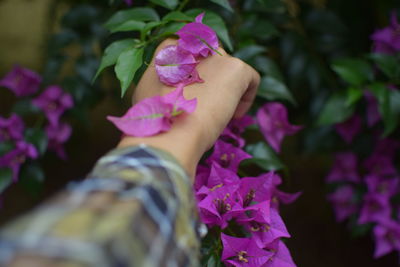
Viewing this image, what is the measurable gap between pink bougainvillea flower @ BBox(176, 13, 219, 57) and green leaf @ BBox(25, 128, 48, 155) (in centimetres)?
51

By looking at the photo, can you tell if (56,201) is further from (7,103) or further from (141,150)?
(7,103)

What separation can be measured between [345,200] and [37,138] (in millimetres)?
713

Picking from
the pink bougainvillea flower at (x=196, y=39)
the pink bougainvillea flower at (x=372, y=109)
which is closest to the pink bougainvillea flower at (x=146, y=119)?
the pink bougainvillea flower at (x=196, y=39)

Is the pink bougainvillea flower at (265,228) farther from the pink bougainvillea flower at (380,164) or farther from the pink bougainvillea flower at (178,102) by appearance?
the pink bougainvillea flower at (380,164)

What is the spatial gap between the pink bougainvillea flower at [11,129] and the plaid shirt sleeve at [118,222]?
64 cm

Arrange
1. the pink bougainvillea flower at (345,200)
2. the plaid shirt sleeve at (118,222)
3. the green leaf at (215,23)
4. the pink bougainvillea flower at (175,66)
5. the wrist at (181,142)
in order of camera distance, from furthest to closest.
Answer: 1. the pink bougainvillea flower at (345,200)
2. the green leaf at (215,23)
3. the pink bougainvillea flower at (175,66)
4. the wrist at (181,142)
5. the plaid shirt sleeve at (118,222)

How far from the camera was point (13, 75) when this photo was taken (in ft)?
3.47

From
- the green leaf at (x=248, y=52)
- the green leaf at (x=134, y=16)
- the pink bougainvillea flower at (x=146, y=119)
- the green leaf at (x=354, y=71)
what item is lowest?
the green leaf at (x=354, y=71)

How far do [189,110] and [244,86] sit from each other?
0.12 m

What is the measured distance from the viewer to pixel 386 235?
1.06 meters

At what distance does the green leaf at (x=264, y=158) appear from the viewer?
0.77m

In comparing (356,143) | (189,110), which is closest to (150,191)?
(189,110)

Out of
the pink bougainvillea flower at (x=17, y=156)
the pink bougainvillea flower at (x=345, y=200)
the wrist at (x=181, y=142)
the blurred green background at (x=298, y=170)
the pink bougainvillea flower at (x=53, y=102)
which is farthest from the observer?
the blurred green background at (x=298, y=170)

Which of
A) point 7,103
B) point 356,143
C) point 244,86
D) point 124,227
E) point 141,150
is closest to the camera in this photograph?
point 124,227
